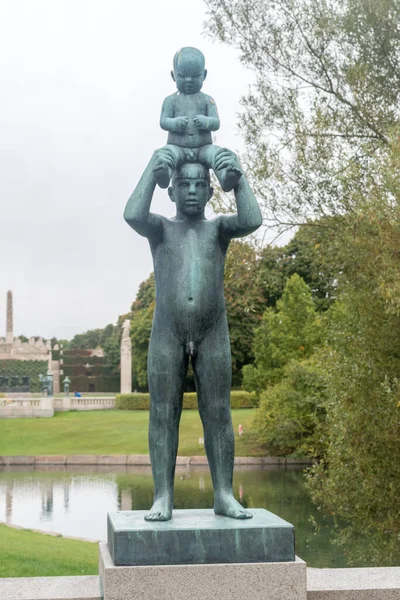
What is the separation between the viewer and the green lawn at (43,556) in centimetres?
1133

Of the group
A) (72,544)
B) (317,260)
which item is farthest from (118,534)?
(72,544)

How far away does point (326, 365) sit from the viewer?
41.3ft

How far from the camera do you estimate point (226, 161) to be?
569cm

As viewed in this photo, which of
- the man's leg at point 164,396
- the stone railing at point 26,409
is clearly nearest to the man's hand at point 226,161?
the man's leg at point 164,396

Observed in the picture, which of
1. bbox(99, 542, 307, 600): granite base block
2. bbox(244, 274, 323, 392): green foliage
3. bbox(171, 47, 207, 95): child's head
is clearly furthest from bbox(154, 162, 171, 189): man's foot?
bbox(244, 274, 323, 392): green foliage

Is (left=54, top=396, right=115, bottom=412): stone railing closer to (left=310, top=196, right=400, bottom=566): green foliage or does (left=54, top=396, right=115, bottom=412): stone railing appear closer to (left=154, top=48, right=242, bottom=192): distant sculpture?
(left=310, top=196, right=400, bottom=566): green foliage

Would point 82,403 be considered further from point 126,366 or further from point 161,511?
point 161,511

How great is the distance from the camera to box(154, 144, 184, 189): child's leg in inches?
221

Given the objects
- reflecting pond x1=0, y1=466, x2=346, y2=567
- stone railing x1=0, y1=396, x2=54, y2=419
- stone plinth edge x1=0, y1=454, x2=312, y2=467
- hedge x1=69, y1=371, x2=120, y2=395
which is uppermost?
hedge x1=69, y1=371, x2=120, y2=395

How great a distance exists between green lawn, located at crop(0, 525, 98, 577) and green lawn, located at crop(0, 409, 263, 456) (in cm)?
1483

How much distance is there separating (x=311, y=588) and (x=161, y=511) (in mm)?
1064

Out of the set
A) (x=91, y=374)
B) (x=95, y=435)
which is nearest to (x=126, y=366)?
(x=91, y=374)

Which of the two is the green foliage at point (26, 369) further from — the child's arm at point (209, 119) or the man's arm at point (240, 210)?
the man's arm at point (240, 210)

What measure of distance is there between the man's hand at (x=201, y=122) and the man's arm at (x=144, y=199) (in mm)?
371
